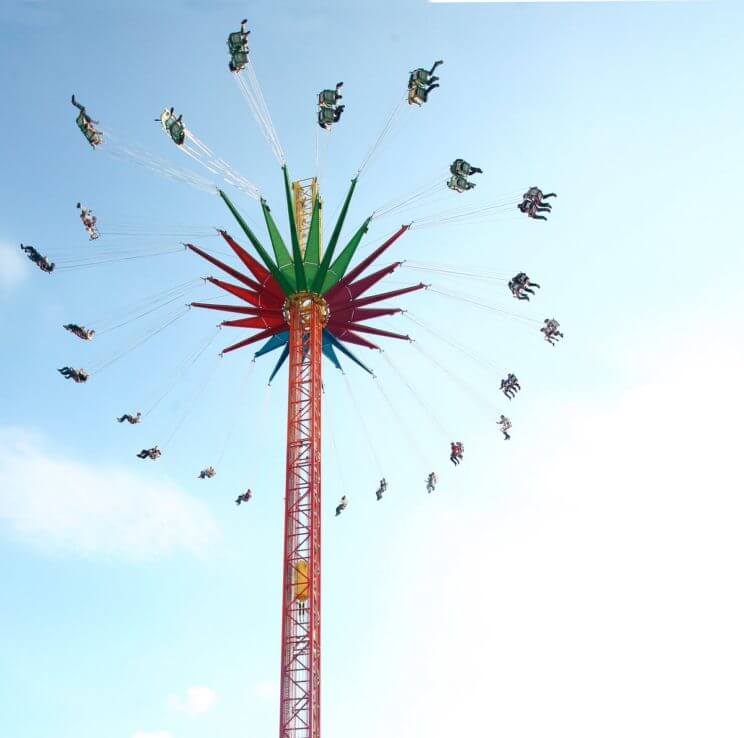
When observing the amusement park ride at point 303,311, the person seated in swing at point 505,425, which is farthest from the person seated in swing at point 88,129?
the person seated in swing at point 505,425

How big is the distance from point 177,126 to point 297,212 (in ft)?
31.9

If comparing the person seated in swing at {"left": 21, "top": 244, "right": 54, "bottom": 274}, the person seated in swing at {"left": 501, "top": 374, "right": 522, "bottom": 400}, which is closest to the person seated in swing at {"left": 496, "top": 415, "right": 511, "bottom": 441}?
the person seated in swing at {"left": 501, "top": 374, "right": 522, "bottom": 400}

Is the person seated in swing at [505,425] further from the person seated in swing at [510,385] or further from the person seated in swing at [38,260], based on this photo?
the person seated in swing at [38,260]

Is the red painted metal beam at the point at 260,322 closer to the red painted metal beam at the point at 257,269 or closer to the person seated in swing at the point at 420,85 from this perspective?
the red painted metal beam at the point at 257,269

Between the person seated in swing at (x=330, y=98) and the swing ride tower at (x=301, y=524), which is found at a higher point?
the person seated in swing at (x=330, y=98)


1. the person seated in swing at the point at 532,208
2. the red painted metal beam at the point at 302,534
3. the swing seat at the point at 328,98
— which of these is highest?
the swing seat at the point at 328,98

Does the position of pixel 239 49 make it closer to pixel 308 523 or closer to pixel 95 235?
pixel 95 235

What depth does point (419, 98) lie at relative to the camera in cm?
4256

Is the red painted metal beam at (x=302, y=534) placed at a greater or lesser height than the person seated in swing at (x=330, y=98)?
lesser

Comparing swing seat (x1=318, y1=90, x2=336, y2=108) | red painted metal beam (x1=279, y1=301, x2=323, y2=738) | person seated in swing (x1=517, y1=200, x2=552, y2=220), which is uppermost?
swing seat (x1=318, y1=90, x2=336, y2=108)

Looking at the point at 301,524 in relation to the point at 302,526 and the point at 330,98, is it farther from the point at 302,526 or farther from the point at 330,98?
the point at 330,98

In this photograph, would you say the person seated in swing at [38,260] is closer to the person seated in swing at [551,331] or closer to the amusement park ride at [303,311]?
the amusement park ride at [303,311]

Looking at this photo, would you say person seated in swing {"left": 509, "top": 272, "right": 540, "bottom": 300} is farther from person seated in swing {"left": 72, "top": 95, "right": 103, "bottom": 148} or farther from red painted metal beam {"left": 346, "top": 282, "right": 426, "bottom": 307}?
person seated in swing {"left": 72, "top": 95, "right": 103, "bottom": 148}

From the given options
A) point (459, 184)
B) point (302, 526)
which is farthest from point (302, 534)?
point (459, 184)
